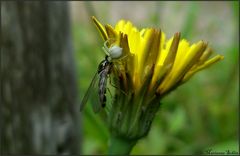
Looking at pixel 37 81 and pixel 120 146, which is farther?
pixel 37 81

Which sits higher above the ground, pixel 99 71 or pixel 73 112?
pixel 99 71

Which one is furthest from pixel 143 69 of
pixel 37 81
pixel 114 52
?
pixel 37 81

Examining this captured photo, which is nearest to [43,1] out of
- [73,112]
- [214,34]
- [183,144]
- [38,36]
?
[38,36]

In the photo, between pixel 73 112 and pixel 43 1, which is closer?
pixel 43 1

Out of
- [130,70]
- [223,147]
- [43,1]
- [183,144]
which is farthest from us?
[183,144]

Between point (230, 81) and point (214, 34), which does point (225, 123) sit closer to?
point (230, 81)

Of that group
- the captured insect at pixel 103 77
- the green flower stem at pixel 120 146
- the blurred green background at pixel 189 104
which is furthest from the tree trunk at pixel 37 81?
the green flower stem at pixel 120 146

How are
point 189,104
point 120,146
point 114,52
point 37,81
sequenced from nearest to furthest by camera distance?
point 114,52, point 120,146, point 37,81, point 189,104

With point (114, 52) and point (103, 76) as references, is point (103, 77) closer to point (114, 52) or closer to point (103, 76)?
point (103, 76)
